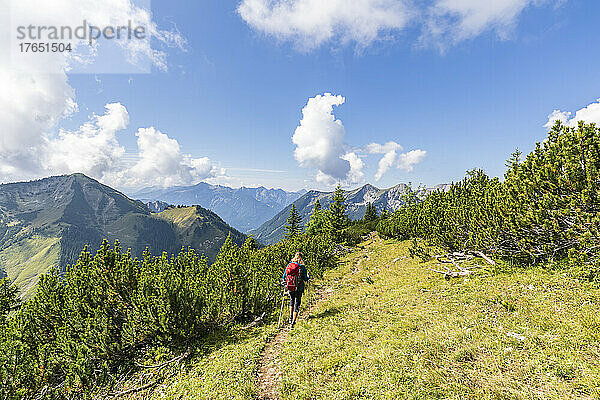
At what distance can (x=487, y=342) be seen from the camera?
27.0 feet

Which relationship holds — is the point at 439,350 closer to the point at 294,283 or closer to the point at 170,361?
the point at 294,283

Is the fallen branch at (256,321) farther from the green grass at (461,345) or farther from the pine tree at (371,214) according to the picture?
the pine tree at (371,214)

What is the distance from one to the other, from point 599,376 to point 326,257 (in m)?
27.6

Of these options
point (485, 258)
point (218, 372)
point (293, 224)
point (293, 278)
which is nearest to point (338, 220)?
point (293, 224)

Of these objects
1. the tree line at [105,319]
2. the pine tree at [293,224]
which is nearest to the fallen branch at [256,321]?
the tree line at [105,319]

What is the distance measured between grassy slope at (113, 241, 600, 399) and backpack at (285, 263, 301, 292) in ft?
6.13

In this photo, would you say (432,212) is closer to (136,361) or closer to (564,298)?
(564,298)

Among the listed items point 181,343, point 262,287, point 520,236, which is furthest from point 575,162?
point 181,343

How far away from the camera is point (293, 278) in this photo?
1298 cm

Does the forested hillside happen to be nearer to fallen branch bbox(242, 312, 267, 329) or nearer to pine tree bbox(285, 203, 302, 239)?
fallen branch bbox(242, 312, 267, 329)

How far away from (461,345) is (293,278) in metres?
7.31

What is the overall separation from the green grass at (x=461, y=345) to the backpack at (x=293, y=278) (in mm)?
1870

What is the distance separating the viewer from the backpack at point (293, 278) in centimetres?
1294

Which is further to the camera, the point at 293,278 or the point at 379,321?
the point at 293,278
